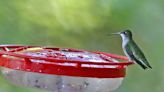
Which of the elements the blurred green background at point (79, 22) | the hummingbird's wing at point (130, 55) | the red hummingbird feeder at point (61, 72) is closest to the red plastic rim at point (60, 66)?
the red hummingbird feeder at point (61, 72)

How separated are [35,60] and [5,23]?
209 cm

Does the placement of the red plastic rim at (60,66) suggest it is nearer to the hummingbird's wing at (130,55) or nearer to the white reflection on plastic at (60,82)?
the white reflection on plastic at (60,82)

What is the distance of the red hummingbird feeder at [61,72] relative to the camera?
59.5 inches

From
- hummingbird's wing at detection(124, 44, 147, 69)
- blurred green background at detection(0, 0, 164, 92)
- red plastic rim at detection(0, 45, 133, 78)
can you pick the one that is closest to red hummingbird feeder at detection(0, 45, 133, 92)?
red plastic rim at detection(0, 45, 133, 78)

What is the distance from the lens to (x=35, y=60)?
1.53 m

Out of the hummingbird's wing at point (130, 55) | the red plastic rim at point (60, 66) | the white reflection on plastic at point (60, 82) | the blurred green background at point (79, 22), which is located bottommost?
the white reflection on plastic at point (60, 82)

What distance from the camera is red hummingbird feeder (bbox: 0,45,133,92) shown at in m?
1.51

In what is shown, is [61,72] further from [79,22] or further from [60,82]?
[79,22]

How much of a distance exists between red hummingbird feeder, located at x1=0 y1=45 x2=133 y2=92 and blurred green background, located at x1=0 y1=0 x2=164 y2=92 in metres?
1.88

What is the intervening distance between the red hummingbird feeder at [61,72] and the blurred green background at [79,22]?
6.18ft

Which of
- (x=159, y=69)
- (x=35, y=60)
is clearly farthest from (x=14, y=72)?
(x=159, y=69)

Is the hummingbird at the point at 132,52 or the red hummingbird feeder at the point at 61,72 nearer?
the red hummingbird feeder at the point at 61,72

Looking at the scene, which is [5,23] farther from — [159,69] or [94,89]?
[94,89]

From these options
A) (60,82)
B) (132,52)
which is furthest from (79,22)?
(60,82)
